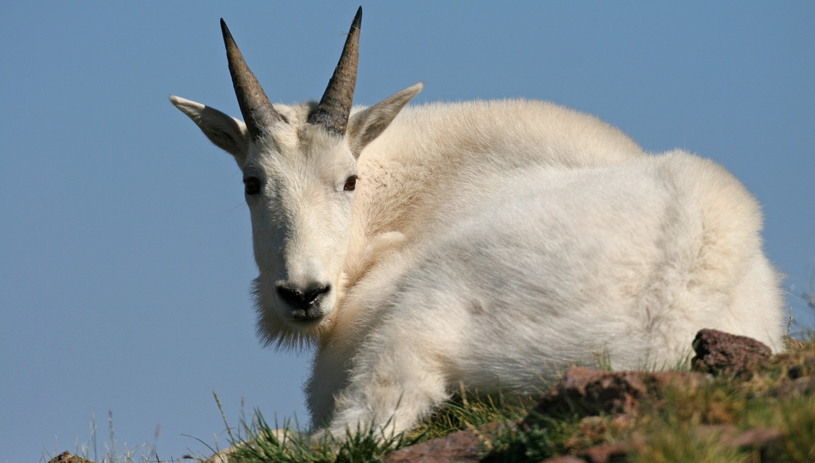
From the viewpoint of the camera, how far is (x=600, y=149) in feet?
18.2

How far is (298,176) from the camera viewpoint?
197 inches

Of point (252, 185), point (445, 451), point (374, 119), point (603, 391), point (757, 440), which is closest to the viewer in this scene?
point (757, 440)

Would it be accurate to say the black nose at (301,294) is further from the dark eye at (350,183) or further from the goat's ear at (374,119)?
the goat's ear at (374,119)

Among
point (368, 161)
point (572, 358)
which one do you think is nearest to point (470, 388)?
point (572, 358)

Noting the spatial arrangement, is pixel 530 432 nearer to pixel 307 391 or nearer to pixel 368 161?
pixel 307 391

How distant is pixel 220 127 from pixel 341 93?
105cm

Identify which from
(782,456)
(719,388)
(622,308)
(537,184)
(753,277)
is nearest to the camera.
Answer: (782,456)

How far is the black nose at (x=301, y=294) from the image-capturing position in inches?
179

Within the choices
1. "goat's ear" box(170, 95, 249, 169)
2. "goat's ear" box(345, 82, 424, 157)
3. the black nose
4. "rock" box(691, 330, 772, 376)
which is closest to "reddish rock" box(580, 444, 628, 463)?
"rock" box(691, 330, 772, 376)

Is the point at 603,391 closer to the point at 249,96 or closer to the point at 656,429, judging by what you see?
the point at 656,429

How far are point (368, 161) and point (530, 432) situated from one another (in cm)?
323

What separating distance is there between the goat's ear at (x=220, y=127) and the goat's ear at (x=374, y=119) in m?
0.84

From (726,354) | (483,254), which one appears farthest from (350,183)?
(726,354)

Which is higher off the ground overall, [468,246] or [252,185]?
[252,185]
